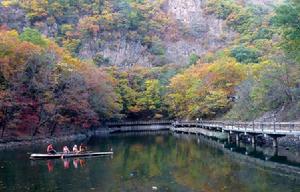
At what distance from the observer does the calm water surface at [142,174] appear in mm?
27875

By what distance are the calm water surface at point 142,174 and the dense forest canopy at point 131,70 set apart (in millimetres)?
14338

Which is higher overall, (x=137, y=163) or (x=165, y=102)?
(x=165, y=102)

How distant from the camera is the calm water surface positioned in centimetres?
2788

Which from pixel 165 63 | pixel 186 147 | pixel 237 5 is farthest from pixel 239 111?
pixel 237 5

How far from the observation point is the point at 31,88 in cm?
6022

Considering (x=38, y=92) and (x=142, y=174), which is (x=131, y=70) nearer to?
(x=38, y=92)

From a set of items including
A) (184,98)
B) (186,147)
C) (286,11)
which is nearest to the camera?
(286,11)

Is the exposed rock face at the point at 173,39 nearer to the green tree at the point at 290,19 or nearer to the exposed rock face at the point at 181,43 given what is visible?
the exposed rock face at the point at 181,43

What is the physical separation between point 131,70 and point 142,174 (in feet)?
243

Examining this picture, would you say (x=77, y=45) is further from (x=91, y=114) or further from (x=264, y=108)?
A: (x=264, y=108)

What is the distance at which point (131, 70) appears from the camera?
347ft

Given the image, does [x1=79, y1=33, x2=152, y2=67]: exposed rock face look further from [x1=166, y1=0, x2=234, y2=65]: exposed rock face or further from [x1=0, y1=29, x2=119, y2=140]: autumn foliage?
[x1=0, y1=29, x2=119, y2=140]: autumn foliage

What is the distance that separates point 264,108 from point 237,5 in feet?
303

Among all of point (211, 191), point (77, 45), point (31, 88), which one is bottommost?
point (211, 191)
